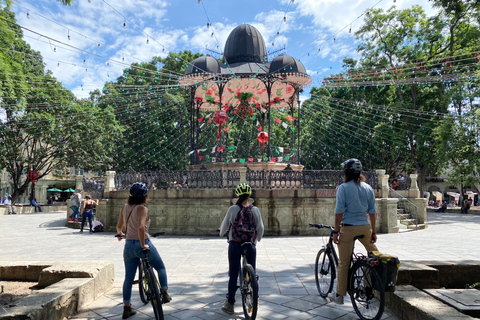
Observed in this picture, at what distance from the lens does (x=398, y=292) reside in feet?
13.8

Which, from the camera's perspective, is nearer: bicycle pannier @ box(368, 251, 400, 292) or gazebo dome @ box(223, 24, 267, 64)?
bicycle pannier @ box(368, 251, 400, 292)

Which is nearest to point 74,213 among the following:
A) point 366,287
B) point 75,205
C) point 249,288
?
point 75,205

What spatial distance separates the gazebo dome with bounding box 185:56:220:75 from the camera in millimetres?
15695

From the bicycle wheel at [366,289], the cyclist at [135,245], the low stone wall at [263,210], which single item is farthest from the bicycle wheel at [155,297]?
the low stone wall at [263,210]

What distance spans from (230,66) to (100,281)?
44.4ft

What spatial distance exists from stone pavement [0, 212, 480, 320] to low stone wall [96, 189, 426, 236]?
0.78 meters

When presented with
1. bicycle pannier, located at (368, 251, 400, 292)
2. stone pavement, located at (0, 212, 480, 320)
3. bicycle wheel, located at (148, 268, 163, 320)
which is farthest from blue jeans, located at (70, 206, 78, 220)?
bicycle pannier, located at (368, 251, 400, 292)

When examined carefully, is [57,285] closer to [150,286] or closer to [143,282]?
[143,282]

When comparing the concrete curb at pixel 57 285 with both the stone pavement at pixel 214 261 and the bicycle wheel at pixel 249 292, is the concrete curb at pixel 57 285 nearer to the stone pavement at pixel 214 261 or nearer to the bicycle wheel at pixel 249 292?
the stone pavement at pixel 214 261

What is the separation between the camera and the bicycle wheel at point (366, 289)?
3.78 meters

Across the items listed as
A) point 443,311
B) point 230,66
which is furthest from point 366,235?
point 230,66

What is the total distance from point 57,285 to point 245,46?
15220 mm

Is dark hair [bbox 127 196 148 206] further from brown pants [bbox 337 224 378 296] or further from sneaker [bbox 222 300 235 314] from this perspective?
brown pants [bbox 337 224 378 296]

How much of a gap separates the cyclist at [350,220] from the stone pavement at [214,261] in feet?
2.07
